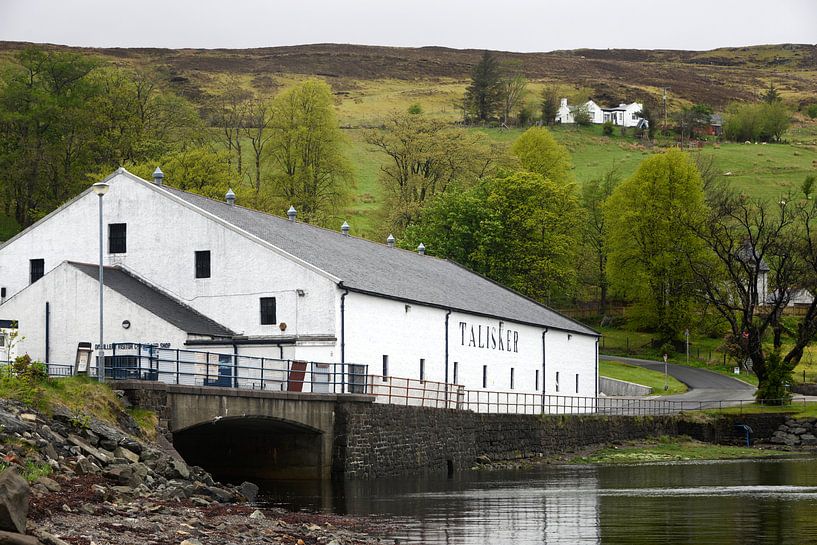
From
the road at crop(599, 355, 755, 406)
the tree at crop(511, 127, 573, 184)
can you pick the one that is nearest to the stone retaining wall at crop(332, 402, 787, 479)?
the road at crop(599, 355, 755, 406)

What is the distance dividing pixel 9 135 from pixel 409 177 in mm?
29641

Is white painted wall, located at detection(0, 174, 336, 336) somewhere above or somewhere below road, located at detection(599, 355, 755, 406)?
above

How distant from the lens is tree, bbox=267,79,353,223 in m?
95.0

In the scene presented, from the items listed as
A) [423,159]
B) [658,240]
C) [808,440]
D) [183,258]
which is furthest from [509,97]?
[183,258]

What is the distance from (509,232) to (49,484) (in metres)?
69.7

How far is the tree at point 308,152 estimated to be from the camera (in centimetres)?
9500

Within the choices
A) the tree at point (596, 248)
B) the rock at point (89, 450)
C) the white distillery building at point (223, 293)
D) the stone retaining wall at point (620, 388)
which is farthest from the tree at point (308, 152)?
the rock at point (89, 450)

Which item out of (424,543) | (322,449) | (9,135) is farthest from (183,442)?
(9,135)

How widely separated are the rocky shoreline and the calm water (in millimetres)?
2613

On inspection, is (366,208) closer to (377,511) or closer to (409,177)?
(409,177)

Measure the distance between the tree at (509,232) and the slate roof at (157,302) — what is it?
38.7 m

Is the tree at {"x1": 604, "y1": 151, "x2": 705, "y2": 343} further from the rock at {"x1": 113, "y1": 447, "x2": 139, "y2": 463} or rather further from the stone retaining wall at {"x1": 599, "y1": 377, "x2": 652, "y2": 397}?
the rock at {"x1": 113, "y1": 447, "x2": 139, "y2": 463}

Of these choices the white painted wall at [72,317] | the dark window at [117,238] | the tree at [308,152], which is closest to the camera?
the white painted wall at [72,317]

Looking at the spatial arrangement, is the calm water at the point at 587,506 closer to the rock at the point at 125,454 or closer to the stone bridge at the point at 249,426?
the stone bridge at the point at 249,426
